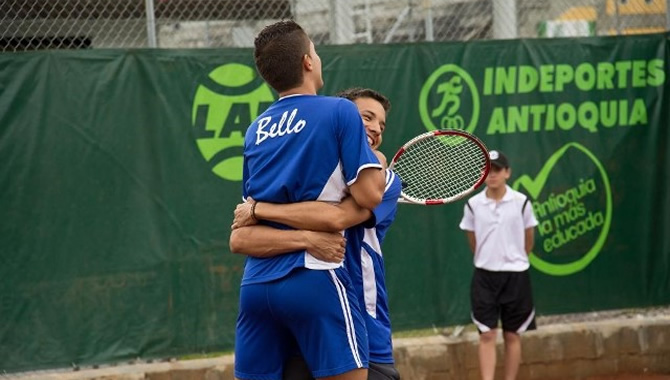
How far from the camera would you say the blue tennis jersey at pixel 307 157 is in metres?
3.90

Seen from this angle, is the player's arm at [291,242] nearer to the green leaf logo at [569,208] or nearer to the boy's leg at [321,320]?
the boy's leg at [321,320]

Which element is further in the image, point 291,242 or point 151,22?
point 151,22

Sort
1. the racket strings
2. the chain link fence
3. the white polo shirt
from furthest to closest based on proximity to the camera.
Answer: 1. the white polo shirt
2. the chain link fence
3. the racket strings

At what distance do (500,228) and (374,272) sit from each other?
13.3ft

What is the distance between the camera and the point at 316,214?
12.9ft

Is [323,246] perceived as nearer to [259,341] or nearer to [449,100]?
[259,341]

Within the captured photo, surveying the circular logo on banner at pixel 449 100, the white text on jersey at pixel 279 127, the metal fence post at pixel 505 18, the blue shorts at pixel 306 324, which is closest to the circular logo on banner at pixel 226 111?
the circular logo on banner at pixel 449 100

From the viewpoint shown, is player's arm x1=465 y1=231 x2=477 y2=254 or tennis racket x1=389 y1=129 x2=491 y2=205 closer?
tennis racket x1=389 y1=129 x2=491 y2=205

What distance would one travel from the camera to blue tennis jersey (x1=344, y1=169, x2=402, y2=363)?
13.7 ft

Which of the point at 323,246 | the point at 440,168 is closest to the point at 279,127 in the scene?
the point at 323,246

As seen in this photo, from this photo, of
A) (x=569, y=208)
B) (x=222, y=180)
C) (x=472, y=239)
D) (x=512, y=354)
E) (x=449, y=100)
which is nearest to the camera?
(x=222, y=180)

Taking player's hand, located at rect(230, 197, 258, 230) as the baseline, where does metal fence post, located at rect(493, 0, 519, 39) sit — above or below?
above

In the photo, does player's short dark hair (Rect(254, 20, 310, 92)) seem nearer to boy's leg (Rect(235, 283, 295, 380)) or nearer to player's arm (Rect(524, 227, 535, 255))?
boy's leg (Rect(235, 283, 295, 380))

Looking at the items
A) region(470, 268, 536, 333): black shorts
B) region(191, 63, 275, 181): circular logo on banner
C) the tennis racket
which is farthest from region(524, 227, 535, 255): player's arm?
the tennis racket
